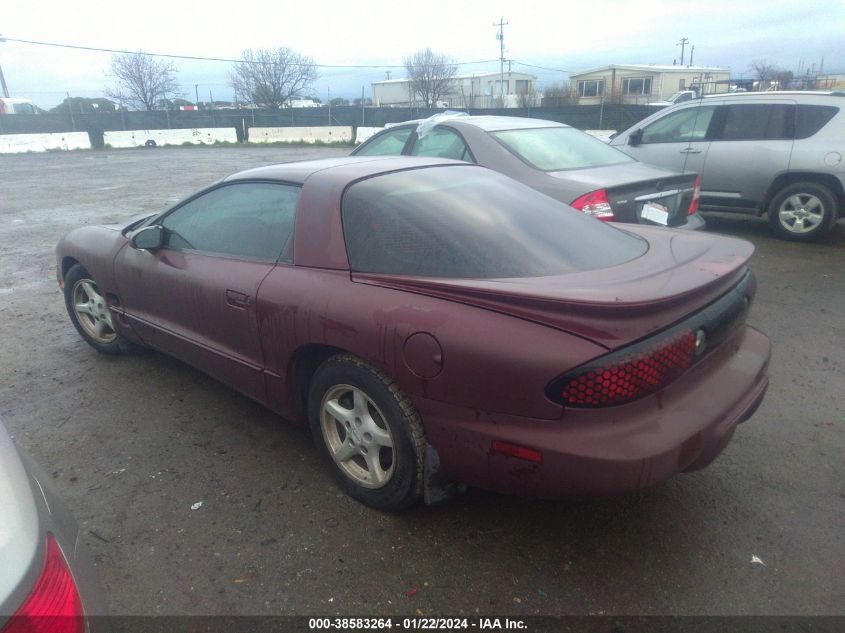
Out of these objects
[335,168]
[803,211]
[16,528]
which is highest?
[335,168]

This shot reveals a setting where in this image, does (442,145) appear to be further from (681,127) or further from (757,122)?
(757,122)

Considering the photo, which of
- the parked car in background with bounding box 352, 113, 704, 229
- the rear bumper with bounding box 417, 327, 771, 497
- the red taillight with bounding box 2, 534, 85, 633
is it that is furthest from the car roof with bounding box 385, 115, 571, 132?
the red taillight with bounding box 2, 534, 85, 633

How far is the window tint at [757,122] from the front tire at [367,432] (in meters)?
6.74

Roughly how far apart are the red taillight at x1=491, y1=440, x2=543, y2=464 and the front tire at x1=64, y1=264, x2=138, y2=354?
3.06 metres

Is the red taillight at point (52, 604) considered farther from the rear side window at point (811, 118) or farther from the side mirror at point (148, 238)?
the rear side window at point (811, 118)

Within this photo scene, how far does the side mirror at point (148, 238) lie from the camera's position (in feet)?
11.4

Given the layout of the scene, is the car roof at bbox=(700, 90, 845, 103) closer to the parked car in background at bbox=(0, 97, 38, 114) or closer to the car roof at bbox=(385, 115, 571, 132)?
the car roof at bbox=(385, 115, 571, 132)

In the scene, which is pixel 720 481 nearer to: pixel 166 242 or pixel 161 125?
pixel 166 242

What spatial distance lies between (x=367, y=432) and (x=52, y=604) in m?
1.44

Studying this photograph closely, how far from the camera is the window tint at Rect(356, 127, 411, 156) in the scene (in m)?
6.36

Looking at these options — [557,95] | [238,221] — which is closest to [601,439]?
[238,221]

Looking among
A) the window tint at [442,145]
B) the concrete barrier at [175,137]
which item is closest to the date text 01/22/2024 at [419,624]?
the window tint at [442,145]

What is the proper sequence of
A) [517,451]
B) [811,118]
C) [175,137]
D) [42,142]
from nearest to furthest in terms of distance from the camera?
[517,451] < [811,118] < [42,142] < [175,137]

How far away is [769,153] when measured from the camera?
7.02m
